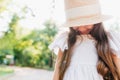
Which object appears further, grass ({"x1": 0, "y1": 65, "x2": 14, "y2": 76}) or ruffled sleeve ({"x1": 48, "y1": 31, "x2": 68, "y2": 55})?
grass ({"x1": 0, "y1": 65, "x2": 14, "y2": 76})

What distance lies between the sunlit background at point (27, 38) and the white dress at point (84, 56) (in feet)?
2.04

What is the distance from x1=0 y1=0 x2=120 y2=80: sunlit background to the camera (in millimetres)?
1678

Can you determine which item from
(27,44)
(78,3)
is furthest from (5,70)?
(78,3)

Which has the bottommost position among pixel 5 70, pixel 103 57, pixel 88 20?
pixel 5 70

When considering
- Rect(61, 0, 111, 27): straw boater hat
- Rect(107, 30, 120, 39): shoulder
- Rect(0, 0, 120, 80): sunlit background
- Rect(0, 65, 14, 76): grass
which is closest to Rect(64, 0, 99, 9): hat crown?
Rect(61, 0, 111, 27): straw boater hat

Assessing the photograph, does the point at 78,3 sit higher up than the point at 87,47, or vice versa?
the point at 78,3

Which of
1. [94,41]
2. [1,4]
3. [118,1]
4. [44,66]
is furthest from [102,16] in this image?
[1,4]

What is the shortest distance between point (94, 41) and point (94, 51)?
0.03 meters

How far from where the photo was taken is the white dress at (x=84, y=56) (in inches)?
37.9

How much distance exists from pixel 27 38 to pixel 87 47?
2.60ft

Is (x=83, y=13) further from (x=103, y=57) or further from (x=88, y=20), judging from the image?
(x=103, y=57)

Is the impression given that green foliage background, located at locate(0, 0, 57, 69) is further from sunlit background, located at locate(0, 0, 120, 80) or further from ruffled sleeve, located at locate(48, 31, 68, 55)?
ruffled sleeve, located at locate(48, 31, 68, 55)

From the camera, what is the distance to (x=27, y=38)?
1.75 metres

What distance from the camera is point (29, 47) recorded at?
5.62 ft
